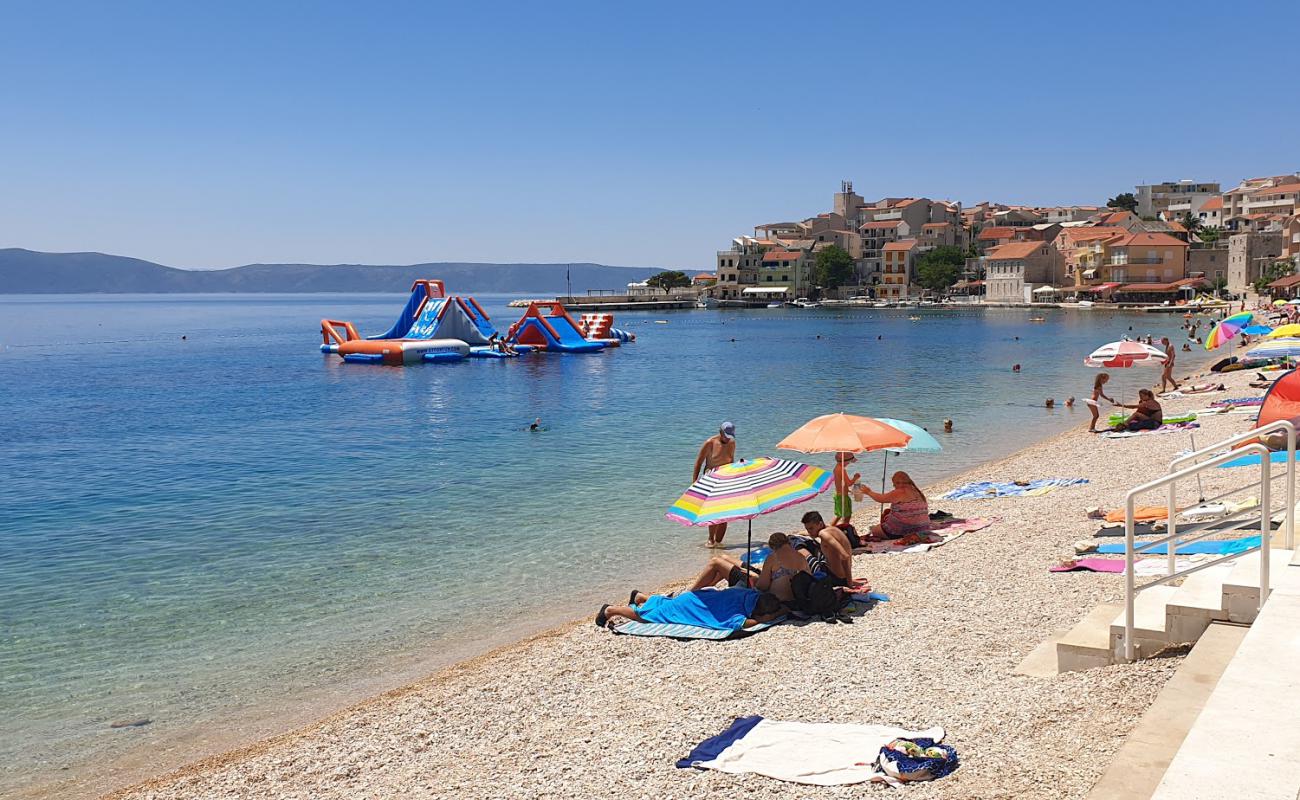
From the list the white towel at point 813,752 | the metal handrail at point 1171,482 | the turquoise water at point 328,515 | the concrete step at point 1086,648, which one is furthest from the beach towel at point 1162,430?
the white towel at point 813,752

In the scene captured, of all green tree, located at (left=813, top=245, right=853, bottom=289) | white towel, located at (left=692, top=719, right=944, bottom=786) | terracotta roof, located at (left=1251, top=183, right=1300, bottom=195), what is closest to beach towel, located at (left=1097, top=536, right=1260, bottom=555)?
white towel, located at (left=692, top=719, right=944, bottom=786)

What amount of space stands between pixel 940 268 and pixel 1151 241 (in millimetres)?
29046

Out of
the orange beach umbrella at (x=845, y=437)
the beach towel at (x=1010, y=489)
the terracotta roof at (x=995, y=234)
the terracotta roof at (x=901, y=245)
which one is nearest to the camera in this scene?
the orange beach umbrella at (x=845, y=437)

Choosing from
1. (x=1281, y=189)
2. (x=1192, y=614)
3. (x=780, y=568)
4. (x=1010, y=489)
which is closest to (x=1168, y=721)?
(x=1192, y=614)

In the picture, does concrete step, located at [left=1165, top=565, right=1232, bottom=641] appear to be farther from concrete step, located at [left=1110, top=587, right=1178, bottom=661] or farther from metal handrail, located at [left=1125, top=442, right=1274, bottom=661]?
metal handrail, located at [left=1125, top=442, right=1274, bottom=661]

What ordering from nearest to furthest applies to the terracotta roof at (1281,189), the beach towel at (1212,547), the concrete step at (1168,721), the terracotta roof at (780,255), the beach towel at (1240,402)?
the concrete step at (1168,721) < the beach towel at (1212,547) < the beach towel at (1240,402) < the terracotta roof at (1281,189) < the terracotta roof at (780,255)

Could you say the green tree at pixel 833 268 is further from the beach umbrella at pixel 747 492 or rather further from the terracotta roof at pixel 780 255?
the beach umbrella at pixel 747 492

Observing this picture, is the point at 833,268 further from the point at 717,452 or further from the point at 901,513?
the point at 901,513

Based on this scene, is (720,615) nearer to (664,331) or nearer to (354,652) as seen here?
(354,652)

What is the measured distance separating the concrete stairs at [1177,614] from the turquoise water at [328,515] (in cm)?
624

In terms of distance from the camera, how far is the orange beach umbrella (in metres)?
11.9

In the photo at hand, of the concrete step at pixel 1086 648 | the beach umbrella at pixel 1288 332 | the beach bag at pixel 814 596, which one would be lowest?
the beach bag at pixel 814 596

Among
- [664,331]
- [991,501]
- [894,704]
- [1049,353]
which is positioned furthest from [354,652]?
[664,331]

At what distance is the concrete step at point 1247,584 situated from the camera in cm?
573
